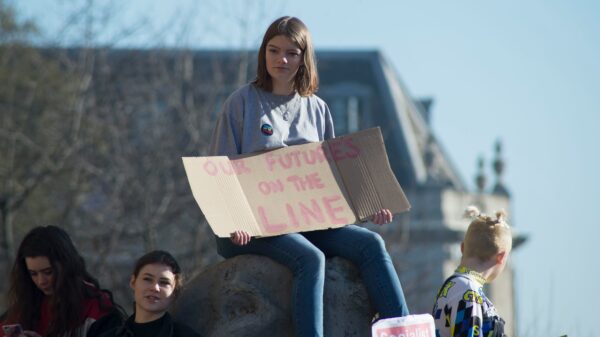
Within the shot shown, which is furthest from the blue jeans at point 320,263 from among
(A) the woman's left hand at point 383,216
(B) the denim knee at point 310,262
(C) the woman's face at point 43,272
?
(C) the woman's face at point 43,272

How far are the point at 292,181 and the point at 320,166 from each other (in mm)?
172

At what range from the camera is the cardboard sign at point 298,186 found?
27.5 ft

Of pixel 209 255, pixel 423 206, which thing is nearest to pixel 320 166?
pixel 209 255

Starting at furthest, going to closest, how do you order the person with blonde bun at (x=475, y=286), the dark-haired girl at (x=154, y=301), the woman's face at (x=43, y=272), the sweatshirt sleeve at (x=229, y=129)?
the woman's face at (x=43, y=272) < the sweatshirt sleeve at (x=229, y=129) < the dark-haired girl at (x=154, y=301) < the person with blonde bun at (x=475, y=286)

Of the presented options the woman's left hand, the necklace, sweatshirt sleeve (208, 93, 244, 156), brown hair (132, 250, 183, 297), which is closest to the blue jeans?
the woman's left hand

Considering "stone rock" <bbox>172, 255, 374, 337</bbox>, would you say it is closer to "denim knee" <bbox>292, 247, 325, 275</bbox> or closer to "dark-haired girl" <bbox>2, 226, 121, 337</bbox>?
"denim knee" <bbox>292, 247, 325, 275</bbox>

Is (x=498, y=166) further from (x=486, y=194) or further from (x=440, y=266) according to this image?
(x=440, y=266)

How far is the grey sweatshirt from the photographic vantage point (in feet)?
27.9

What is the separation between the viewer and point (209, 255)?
24.3 metres

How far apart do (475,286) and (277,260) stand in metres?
0.99

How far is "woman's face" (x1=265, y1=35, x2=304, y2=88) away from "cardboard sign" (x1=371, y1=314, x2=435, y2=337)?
5.70 ft

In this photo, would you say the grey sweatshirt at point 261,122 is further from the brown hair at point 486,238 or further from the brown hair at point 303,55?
the brown hair at point 486,238

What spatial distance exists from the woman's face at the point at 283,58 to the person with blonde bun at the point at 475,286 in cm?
117

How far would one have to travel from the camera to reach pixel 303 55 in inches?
336
